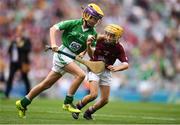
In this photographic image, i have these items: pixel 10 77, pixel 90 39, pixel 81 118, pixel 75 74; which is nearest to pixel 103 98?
pixel 81 118

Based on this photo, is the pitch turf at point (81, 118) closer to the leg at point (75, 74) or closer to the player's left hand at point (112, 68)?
the leg at point (75, 74)

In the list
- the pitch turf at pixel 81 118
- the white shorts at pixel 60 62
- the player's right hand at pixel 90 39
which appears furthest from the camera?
the white shorts at pixel 60 62

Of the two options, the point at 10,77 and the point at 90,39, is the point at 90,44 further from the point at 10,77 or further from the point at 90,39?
the point at 10,77

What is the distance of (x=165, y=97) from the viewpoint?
30.6 metres

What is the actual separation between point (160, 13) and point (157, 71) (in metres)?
3.29

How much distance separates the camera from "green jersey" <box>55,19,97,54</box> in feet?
47.6

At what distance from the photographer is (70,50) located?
47.8 feet

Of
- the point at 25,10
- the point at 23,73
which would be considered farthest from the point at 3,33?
the point at 23,73

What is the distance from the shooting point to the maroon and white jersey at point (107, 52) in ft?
47.8

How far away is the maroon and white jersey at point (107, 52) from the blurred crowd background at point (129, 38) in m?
13.0

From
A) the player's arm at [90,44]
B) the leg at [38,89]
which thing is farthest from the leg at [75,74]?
the player's arm at [90,44]

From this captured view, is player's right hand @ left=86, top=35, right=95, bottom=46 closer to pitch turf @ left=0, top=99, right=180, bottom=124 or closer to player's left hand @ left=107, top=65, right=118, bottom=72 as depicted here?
player's left hand @ left=107, top=65, right=118, bottom=72

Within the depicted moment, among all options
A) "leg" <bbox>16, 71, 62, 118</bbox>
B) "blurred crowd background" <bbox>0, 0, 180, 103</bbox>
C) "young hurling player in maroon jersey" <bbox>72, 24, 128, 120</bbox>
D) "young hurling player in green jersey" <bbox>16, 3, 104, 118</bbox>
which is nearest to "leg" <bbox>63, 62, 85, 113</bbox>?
"young hurling player in green jersey" <bbox>16, 3, 104, 118</bbox>

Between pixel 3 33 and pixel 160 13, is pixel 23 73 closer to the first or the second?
pixel 3 33
